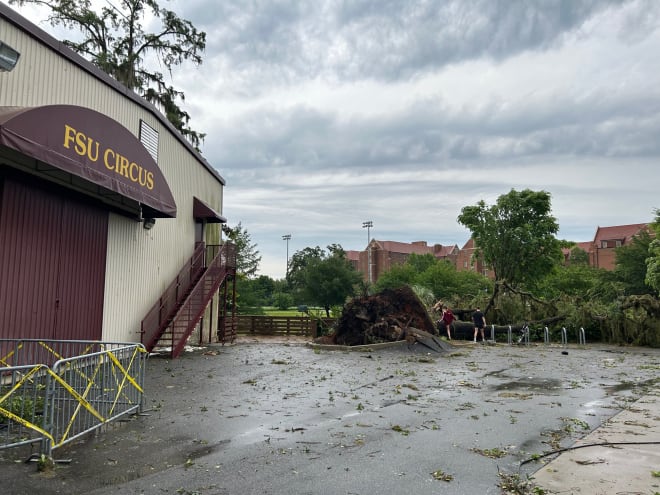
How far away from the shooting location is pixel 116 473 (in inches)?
190

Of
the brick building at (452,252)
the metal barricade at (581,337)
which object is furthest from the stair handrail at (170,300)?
the brick building at (452,252)

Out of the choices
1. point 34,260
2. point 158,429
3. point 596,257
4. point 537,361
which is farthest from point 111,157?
point 596,257

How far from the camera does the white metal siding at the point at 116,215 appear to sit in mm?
10170

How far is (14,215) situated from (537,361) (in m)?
14.7

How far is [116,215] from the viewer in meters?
13.8

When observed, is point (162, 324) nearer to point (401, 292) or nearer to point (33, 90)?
point (33, 90)

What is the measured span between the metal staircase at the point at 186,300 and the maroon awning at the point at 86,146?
14.9ft

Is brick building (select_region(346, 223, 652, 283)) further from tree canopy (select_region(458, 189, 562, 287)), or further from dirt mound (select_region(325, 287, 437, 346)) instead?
dirt mound (select_region(325, 287, 437, 346))

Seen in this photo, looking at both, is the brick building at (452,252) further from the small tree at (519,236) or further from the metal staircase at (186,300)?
the metal staircase at (186,300)

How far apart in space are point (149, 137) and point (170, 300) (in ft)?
18.1

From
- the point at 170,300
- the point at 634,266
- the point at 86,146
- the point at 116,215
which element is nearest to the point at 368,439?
the point at 86,146

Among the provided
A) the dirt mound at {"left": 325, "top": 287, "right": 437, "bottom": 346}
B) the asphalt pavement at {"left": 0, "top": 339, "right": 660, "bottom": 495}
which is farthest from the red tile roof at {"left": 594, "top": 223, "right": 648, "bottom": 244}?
the asphalt pavement at {"left": 0, "top": 339, "right": 660, "bottom": 495}

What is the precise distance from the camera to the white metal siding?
10.2m

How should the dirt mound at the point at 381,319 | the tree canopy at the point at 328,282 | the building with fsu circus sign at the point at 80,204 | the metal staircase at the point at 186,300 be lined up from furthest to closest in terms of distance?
the tree canopy at the point at 328,282, the dirt mound at the point at 381,319, the metal staircase at the point at 186,300, the building with fsu circus sign at the point at 80,204
